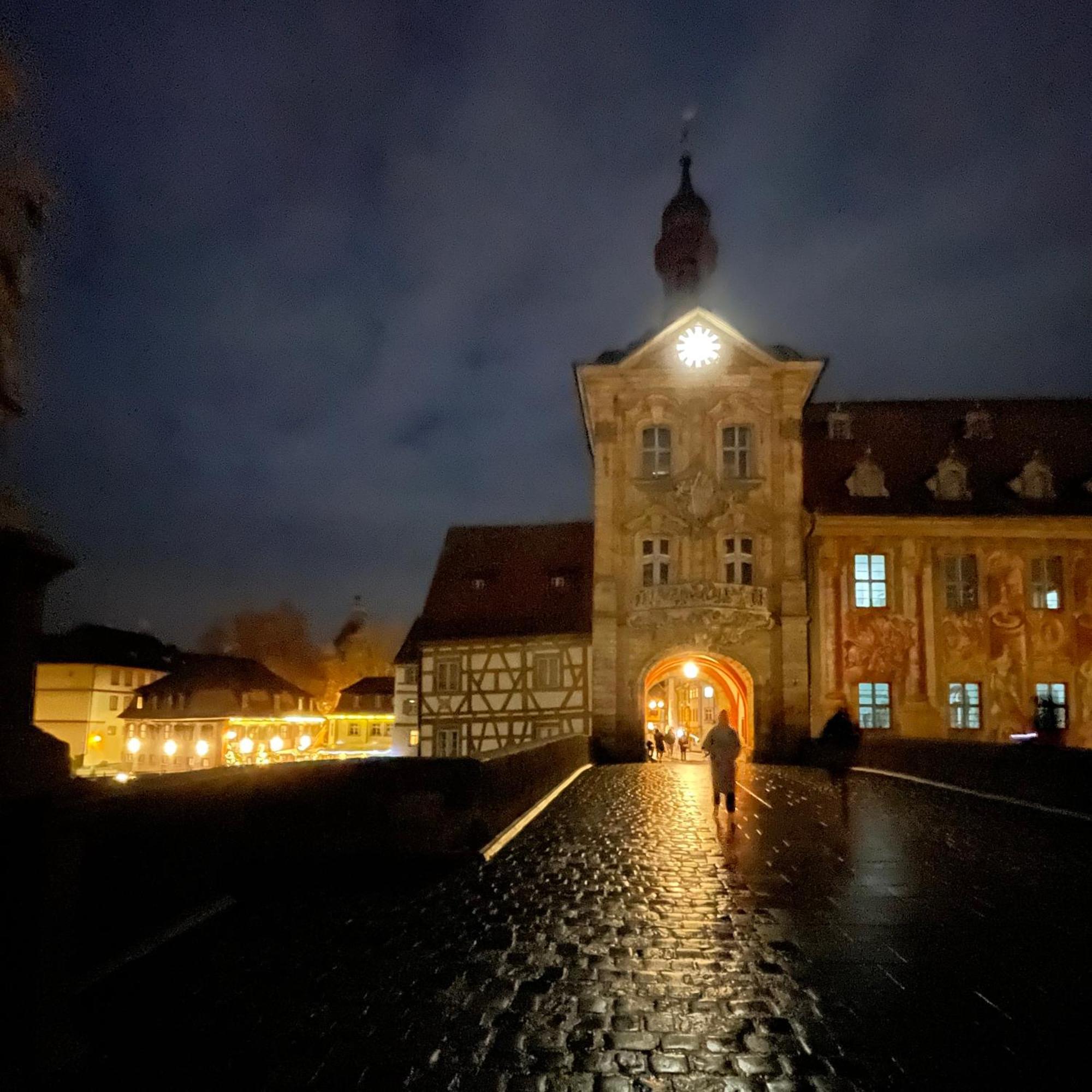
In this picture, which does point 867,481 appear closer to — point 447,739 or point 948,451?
point 948,451

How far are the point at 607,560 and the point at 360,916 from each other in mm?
24666

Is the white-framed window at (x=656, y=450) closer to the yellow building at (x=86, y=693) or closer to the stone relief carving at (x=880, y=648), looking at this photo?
the stone relief carving at (x=880, y=648)

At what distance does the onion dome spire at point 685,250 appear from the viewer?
37.3 metres

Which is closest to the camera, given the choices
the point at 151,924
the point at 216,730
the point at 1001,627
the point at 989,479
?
the point at 151,924

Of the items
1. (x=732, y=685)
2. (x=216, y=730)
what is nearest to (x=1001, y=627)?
(x=732, y=685)

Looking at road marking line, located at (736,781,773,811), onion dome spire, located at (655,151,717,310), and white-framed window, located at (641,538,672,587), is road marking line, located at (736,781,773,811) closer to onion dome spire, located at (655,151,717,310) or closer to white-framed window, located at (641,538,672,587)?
white-framed window, located at (641,538,672,587)

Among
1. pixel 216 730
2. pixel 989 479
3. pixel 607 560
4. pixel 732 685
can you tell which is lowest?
pixel 216 730

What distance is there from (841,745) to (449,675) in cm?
1621

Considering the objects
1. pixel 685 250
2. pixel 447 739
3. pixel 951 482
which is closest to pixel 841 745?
pixel 951 482

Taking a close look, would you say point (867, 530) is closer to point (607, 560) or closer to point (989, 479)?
point (989, 479)

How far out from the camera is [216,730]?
55.7 meters

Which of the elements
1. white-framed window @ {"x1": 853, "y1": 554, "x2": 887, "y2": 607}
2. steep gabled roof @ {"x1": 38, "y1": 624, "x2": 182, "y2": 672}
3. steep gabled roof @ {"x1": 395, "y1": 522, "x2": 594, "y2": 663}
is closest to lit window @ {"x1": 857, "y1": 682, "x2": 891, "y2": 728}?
white-framed window @ {"x1": 853, "y1": 554, "x2": 887, "y2": 607}

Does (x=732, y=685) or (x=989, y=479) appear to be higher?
(x=989, y=479)

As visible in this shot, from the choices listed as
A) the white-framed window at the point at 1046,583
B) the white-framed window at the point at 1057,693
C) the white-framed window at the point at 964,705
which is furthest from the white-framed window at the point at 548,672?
the white-framed window at the point at 1046,583
